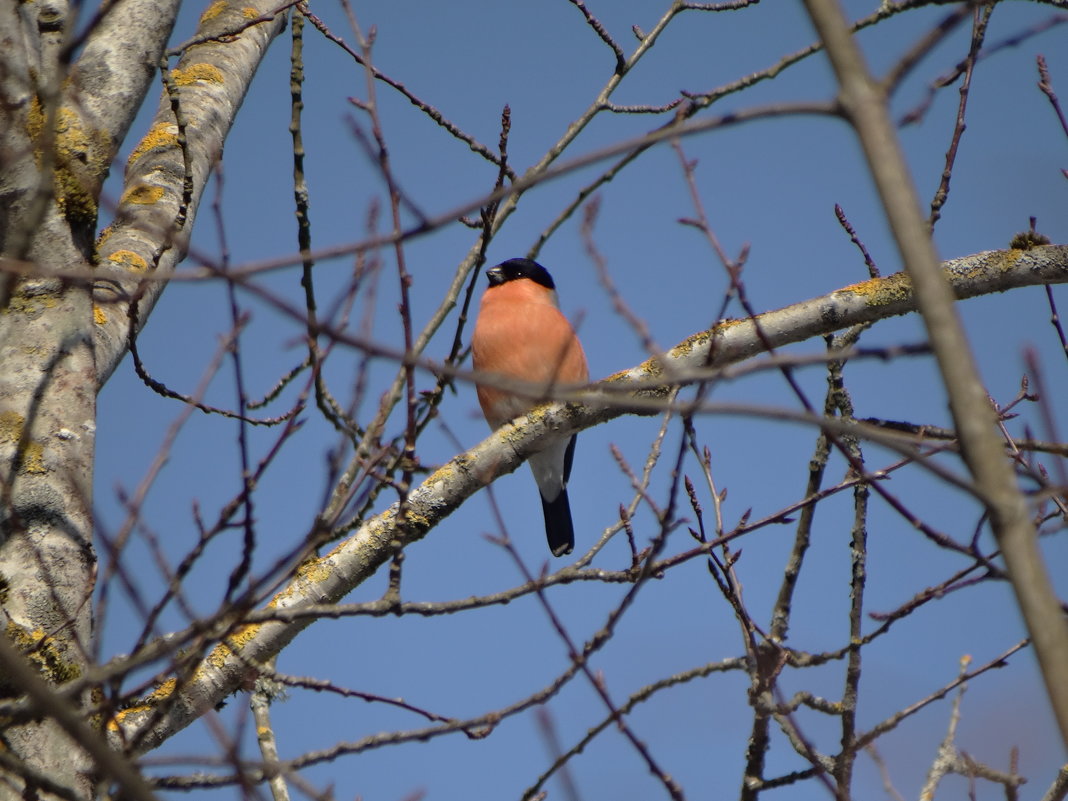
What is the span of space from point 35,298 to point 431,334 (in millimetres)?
986

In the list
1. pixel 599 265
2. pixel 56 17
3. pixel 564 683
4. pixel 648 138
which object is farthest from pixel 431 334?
pixel 648 138

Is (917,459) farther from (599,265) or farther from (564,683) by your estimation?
(599,265)

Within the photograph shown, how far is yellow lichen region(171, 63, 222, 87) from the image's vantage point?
10.1 ft

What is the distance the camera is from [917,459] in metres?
0.82

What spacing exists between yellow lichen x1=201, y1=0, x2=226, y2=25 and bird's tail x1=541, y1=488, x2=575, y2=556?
2.91m

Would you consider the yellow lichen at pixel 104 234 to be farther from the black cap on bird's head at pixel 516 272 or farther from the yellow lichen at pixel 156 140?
the black cap on bird's head at pixel 516 272

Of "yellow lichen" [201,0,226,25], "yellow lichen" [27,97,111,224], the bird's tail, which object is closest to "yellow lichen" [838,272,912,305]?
"yellow lichen" [27,97,111,224]

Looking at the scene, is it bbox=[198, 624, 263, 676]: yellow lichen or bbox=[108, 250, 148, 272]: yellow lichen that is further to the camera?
bbox=[108, 250, 148, 272]: yellow lichen

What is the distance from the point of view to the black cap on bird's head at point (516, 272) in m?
5.82

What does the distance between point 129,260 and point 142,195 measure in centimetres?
31

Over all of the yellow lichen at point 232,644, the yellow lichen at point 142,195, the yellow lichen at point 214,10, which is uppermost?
the yellow lichen at point 214,10

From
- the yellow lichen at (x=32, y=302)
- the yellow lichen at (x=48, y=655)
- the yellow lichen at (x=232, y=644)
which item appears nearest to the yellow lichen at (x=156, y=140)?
the yellow lichen at (x=32, y=302)

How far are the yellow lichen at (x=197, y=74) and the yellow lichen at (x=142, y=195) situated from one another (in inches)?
18.9

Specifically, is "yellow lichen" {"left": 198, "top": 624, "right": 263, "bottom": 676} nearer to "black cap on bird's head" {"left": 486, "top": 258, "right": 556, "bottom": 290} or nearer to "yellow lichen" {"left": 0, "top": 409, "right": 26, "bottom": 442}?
"yellow lichen" {"left": 0, "top": 409, "right": 26, "bottom": 442}
